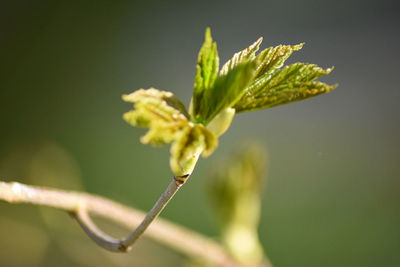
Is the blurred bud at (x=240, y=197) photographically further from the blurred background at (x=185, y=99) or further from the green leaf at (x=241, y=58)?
Result: the green leaf at (x=241, y=58)

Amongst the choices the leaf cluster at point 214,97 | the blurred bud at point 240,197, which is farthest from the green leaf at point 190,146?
the blurred bud at point 240,197

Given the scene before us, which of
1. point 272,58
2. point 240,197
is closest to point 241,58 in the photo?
point 272,58

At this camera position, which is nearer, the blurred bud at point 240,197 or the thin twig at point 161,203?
the thin twig at point 161,203

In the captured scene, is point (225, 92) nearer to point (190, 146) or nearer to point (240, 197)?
point (190, 146)

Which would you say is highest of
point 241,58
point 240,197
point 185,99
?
point 185,99


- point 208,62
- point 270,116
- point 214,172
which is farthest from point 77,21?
point 208,62

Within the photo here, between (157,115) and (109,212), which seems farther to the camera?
(109,212)

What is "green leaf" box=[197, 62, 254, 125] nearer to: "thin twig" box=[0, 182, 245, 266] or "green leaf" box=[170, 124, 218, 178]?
"green leaf" box=[170, 124, 218, 178]

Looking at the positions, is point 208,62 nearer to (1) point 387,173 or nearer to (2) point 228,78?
(2) point 228,78
